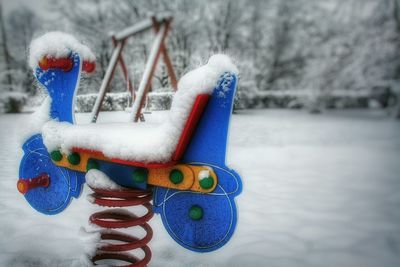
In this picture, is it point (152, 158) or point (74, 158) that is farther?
point (74, 158)

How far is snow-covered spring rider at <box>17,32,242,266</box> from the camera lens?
2.97ft

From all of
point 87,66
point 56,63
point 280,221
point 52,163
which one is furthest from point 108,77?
point 280,221

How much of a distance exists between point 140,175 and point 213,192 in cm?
29

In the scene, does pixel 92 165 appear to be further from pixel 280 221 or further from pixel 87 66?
pixel 280 221

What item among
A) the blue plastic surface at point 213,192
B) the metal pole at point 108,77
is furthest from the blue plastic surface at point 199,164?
the metal pole at point 108,77

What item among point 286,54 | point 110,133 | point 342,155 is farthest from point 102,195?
point 286,54

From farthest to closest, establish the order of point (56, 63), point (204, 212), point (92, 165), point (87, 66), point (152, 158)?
1. point (87, 66)
2. point (56, 63)
3. point (92, 165)
4. point (204, 212)
5. point (152, 158)

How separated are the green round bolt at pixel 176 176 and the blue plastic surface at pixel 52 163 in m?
0.53

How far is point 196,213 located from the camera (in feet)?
3.23

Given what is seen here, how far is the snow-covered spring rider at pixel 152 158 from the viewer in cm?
90

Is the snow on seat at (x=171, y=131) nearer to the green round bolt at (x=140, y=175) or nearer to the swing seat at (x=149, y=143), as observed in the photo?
the swing seat at (x=149, y=143)

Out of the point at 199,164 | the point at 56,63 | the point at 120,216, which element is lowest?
the point at 120,216

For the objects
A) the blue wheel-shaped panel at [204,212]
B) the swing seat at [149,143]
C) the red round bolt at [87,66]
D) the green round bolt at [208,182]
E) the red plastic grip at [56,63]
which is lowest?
the blue wheel-shaped panel at [204,212]

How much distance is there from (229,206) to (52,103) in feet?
3.34
